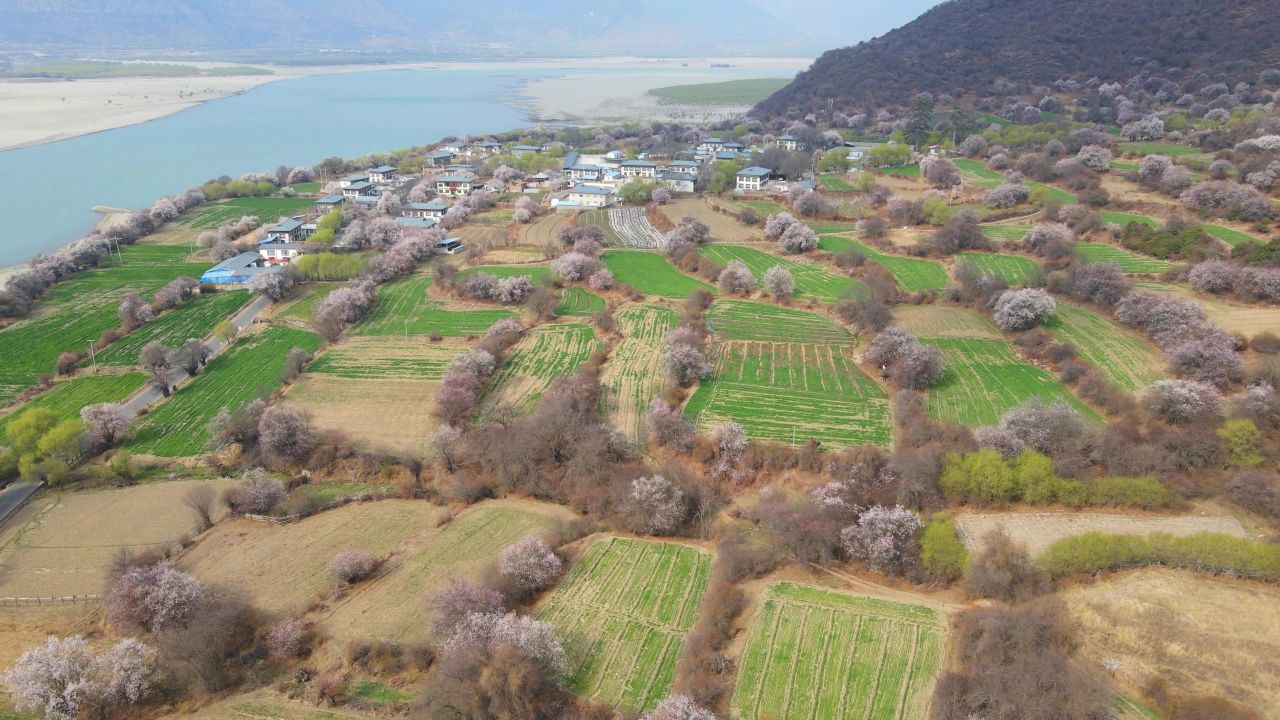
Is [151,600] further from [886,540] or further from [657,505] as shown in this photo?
[886,540]

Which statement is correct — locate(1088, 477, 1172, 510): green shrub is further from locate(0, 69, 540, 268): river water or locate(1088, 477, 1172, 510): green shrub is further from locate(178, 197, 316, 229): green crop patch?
locate(0, 69, 540, 268): river water

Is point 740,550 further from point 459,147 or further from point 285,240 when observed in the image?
point 459,147

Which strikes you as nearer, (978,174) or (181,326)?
(181,326)

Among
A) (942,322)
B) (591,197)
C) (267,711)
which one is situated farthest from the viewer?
(591,197)

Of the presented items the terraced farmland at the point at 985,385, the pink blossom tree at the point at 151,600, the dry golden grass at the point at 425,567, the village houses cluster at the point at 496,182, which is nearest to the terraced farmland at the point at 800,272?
the terraced farmland at the point at 985,385

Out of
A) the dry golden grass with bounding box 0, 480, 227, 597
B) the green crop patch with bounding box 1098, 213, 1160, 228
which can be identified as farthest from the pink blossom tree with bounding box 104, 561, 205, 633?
the green crop patch with bounding box 1098, 213, 1160, 228

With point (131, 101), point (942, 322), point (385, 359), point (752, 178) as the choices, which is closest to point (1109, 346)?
point (942, 322)

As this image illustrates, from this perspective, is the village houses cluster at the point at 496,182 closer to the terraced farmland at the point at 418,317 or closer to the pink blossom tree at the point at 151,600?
the terraced farmland at the point at 418,317
